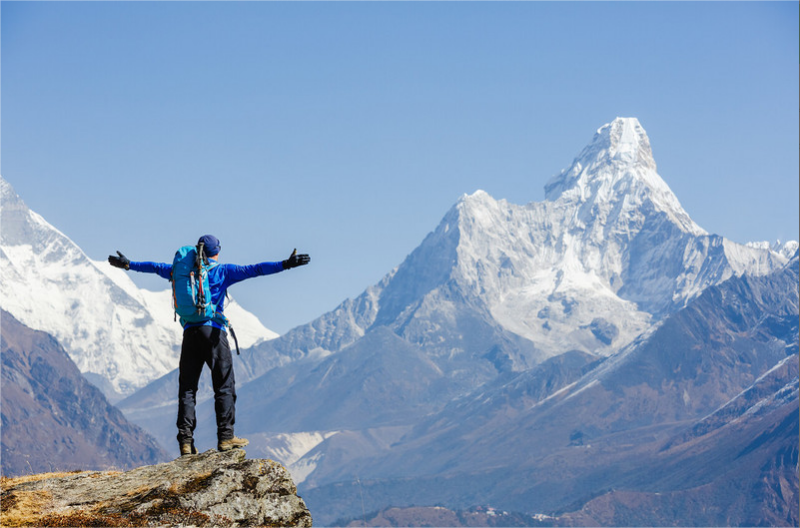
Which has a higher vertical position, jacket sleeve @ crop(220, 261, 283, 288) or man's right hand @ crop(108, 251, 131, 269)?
man's right hand @ crop(108, 251, 131, 269)

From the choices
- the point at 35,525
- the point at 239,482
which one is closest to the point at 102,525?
the point at 35,525

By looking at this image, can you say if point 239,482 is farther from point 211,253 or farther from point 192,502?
point 211,253

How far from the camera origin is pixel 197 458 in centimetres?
2347

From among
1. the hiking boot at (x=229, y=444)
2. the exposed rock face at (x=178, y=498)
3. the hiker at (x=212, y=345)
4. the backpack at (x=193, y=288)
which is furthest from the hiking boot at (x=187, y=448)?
the backpack at (x=193, y=288)

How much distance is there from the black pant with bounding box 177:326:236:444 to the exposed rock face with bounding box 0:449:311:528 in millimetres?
1018

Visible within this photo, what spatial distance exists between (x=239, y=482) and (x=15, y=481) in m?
5.60

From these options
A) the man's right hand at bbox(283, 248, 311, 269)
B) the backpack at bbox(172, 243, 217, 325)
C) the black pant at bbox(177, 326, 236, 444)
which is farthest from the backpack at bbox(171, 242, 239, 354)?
the man's right hand at bbox(283, 248, 311, 269)

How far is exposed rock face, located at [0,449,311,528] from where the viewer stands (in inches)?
838

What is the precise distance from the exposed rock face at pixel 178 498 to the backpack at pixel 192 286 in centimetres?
→ 311

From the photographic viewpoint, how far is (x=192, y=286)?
79.1 ft

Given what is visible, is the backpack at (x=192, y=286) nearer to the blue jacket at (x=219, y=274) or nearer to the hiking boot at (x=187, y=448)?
the blue jacket at (x=219, y=274)

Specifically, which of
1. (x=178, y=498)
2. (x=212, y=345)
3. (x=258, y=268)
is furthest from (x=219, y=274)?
(x=178, y=498)

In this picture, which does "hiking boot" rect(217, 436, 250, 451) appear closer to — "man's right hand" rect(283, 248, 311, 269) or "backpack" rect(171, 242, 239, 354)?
"backpack" rect(171, 242, 239, 354)

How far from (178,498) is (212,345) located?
387 centimetres
